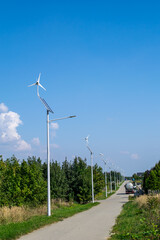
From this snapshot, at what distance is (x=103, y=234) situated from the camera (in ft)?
41.6

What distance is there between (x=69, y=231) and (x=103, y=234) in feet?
5.40

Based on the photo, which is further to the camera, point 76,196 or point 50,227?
point 76,196

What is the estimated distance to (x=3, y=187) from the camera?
22.6 meters

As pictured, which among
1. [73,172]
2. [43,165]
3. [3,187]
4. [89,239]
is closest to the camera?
[89,239]

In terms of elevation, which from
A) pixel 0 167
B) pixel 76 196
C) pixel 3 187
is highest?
pixel 0 167

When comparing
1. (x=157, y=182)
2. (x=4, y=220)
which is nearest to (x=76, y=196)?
(x=157, y=182)

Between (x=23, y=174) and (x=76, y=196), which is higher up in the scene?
(x=23, y=174)

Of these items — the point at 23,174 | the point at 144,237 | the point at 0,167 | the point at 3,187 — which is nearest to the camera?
the point at 144,237

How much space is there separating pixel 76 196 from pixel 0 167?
21595mm

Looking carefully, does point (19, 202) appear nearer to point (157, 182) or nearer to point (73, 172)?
point (73, 172)

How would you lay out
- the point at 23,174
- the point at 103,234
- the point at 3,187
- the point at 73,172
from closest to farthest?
the point at 103,234, the point at 3,187, the point at 23,174, the point at 73,172

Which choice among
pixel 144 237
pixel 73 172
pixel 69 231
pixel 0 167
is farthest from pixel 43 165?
pixel 144 237

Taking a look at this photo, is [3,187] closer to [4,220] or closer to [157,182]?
[4,220]

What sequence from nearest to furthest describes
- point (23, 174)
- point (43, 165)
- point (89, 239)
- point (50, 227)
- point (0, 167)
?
point (89, 239), point (50, 227), point (0, 167), point (23, 174), point (43, 165)
